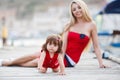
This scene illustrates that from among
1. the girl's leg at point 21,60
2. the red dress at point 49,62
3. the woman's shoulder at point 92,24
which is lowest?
the girl's leg at point 21,60

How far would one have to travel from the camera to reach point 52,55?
6453 millimetres

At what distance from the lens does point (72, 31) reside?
23.5 feet

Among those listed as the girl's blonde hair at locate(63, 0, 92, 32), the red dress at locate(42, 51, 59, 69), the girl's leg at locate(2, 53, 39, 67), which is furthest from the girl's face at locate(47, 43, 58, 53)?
the girl's blonde hair at locate(63, 0, 92, 32)

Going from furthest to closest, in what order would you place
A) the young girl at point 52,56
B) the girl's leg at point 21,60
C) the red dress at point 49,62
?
the girl's leg at point 21,60, the red dress at point 49,62, the young girl at point 52,56

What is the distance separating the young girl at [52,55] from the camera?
6.30 meters

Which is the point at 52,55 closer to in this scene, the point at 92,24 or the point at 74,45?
the point at 74,45

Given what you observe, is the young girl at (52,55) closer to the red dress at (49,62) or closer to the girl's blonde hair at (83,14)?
the red dress at (49,62)

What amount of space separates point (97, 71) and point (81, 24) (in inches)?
34.2

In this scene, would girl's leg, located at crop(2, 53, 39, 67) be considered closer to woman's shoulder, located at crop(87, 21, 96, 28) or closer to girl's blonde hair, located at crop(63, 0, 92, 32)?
girl's blonde hair, located at crop(63, 0, 92, 32)

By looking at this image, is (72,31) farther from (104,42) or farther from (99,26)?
(99,26)

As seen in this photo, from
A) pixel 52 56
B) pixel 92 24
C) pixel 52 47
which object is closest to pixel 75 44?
pixel 92 24

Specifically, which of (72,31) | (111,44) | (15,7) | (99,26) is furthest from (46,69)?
(15,7)

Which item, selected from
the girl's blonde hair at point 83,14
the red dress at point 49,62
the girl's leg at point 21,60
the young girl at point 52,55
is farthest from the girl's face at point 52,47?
the girl's blonde hair at point 83,14

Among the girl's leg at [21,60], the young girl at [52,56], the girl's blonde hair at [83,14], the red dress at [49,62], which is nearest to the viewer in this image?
the young girl at [52,56]
